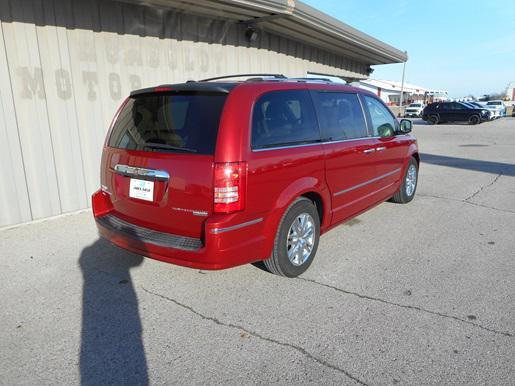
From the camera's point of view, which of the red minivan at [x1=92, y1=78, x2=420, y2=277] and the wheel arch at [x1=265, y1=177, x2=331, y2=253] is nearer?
the red minivan at [x1=92, y1=78, x2=420, y2=277]

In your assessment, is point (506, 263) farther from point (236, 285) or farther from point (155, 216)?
point (155, 216)

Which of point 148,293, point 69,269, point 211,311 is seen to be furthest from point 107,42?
point 211,311

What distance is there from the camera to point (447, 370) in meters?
2.32

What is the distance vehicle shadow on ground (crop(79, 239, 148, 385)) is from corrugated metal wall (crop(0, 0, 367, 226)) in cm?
171

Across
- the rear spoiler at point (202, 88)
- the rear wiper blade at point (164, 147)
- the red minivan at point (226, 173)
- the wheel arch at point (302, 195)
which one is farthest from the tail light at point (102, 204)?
the wheel arch at point (302, 195)

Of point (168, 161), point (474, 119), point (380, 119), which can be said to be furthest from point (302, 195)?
point (474, 119)

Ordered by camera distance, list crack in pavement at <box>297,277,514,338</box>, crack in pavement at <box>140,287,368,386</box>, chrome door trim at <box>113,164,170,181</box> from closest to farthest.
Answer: crack in pavement at <box>140,287,368,386</box>, crack in pavement at <box>297,277,514,338</box>, chrome door trim at <box>113,164,170,181</box>

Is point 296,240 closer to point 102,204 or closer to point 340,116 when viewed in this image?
point 340,116

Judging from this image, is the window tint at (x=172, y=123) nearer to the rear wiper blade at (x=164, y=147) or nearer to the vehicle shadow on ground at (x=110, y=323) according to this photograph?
the rear wiper blade at (x=164, y=147)

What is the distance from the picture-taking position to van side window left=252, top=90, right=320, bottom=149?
3.04 m

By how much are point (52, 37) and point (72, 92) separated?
2.39 ft

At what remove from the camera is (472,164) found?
979cm

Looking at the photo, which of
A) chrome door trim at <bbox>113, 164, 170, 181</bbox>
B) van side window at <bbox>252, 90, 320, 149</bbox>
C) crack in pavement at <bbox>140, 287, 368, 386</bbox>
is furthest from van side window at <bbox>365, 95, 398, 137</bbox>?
crack in pavement at <bbox>140, 287, 368, 386</bbox>

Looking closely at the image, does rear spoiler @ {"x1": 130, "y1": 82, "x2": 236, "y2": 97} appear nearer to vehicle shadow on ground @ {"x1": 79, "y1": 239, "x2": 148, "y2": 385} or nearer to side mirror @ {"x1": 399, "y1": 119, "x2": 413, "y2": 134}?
vehicle shadow on ground @ {"x1": 79, "y1": 239, "x2": 148, "y2": 385}
